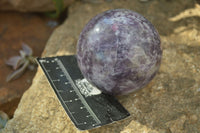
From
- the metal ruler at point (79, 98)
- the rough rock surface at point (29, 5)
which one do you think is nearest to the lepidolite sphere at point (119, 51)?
the metal ruler at point (79, 98)

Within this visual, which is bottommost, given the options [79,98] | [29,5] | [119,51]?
[79,98]

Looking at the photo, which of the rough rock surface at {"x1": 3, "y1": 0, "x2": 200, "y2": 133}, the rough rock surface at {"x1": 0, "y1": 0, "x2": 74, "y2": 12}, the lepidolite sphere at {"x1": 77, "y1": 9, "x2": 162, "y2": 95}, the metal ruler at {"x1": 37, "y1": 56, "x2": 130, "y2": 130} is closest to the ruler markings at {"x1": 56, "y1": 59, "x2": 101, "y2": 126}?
the metal ruler at {"x1": 37, "y1": 56, "x2": 130, "y2": 130}

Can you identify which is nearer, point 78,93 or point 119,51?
point 119,51

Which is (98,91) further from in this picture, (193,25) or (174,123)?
(193,25)

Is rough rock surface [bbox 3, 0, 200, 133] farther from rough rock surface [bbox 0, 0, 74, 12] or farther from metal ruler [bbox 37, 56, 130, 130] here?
rough rock surface [bbox 0, 0, 74, 12]

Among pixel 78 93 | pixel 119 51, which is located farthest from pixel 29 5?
pixel 119 51

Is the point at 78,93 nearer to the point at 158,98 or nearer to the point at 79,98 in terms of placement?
the point at 79,98

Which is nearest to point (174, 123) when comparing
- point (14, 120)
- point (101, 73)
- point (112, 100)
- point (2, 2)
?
point (112, 100)

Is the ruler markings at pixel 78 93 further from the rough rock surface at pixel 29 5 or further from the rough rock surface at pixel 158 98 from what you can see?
the rough rock surface at pixel 29 5
